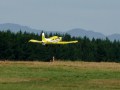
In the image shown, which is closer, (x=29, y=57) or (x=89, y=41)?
(x=29, y=57)

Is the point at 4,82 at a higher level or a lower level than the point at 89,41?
lower

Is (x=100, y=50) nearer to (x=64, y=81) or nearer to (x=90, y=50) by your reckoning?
(x=90, y=50)

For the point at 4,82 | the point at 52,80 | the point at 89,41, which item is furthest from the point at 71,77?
the point at 89,41

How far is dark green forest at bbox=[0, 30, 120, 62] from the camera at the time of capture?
98.6 metres

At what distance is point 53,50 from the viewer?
106312 mm

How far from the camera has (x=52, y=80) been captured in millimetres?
35531

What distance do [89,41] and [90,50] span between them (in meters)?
9.04

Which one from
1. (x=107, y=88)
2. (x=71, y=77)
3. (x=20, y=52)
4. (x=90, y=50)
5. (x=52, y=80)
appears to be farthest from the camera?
(x=90, y=50)

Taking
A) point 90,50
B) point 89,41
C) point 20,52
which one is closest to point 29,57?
point 20,52

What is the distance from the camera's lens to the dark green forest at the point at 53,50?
9862 cm

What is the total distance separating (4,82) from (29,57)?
2595 inches

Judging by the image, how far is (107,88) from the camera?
30.6 m

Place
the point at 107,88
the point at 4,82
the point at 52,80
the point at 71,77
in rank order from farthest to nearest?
the point at 71,77 < the point at 52,80 < the point at 4,82 < the point at 107,88

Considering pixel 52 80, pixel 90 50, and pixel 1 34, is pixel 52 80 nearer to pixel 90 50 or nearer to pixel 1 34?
pixel 1 34
